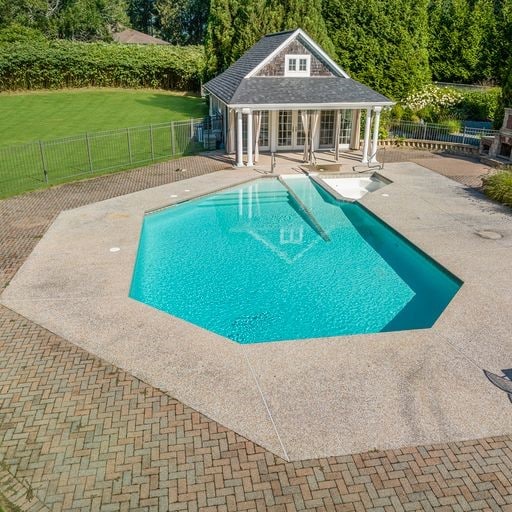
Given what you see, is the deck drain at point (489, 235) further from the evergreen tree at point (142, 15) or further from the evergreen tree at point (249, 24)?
the evergreen tree at point (142, 15)

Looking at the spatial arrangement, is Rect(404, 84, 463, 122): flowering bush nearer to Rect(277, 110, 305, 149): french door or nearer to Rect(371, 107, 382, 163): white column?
Rect(371, 107, 382, 163): white column

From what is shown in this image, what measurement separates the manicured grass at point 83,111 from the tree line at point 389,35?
18.5 feet

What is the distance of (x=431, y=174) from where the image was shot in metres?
21.5

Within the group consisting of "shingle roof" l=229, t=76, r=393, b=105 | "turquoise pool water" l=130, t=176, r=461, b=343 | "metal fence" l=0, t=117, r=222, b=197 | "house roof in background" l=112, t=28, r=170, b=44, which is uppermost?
"house roof in background" l=112, t=28, r=170, b=44

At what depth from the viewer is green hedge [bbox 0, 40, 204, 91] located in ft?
140

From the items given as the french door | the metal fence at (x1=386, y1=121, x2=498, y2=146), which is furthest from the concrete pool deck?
the metal fence at (x1=386, y1=121, x2=498, y2=146)

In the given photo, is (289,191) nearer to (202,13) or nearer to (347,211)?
(347,211)

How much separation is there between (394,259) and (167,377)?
7866 mm

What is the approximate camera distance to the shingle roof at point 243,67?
22.9 meters

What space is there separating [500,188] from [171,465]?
604 inches

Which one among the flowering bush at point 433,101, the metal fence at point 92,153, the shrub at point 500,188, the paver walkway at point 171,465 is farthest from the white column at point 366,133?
the paver walkway at point 171,465

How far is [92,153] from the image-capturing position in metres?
23.8

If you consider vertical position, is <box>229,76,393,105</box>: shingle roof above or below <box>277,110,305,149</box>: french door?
above

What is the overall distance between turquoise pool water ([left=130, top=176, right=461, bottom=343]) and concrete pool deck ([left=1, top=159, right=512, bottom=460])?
871mm
